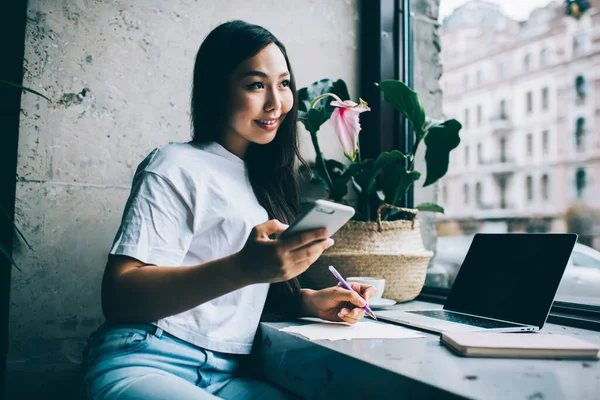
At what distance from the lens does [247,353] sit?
1.05 meters

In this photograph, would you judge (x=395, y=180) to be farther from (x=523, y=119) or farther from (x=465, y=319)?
(x=465, y=319)

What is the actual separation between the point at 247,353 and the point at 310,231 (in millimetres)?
425

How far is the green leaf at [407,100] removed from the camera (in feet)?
4.71

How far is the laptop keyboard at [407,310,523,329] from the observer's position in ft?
3.27

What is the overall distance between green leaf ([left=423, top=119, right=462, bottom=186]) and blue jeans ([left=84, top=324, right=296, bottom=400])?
2.42 ft

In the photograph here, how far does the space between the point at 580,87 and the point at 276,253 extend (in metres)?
0.99

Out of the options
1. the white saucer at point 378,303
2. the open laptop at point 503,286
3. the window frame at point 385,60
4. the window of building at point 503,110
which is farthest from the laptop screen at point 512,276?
the window frame at point 385,60

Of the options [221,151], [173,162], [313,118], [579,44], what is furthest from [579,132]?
[173,162]

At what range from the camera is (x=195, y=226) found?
0.97 meters

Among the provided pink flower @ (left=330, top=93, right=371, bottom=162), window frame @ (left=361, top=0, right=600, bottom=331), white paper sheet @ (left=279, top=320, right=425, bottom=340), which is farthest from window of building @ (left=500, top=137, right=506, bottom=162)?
white paper sheet @ (left=279, top=320, right=425, bottom=340)

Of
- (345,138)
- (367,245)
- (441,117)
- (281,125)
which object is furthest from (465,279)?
(441,117)

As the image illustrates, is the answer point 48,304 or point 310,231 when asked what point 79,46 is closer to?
point 48,304

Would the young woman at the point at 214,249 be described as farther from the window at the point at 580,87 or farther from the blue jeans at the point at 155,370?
the window at the point at 580,87

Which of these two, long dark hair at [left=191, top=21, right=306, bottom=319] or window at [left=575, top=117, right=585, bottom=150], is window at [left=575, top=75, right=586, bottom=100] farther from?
long dark hair at [left=191, top=21, right=306, bottom=319]
